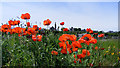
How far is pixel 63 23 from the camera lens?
12.2 ft

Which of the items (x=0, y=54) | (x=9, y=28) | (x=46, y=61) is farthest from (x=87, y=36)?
(x=9, y=28)

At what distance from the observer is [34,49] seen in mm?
3004

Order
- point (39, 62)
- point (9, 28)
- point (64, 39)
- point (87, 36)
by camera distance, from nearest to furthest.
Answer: point (64, 39) < point (87, 36) < point (39, 62) < point (9, 28)

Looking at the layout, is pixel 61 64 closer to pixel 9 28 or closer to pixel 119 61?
pixel 119 61

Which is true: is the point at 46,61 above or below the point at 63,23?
below

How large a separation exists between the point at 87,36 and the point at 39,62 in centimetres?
105

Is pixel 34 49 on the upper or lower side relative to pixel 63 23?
lower

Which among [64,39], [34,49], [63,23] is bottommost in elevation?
[34,49]

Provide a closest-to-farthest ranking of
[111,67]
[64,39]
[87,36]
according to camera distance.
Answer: [64,39]
[87,36]
[111,67]

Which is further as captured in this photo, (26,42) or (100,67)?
(26,42)

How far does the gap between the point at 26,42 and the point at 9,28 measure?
0.80 m

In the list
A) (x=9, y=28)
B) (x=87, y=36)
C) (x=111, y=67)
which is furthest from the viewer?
(x=9, y=28)

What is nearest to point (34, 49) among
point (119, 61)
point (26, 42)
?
point (26, 42)

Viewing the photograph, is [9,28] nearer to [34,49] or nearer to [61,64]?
[34,49]
